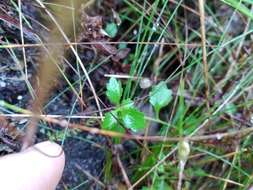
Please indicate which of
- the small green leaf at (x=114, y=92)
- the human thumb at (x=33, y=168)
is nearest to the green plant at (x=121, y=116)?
the small green leaf at (x=114, y=92)

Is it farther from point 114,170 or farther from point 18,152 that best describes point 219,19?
point 18,152

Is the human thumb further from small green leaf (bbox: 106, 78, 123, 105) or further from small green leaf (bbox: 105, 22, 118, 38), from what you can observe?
small green leaf (bbox: 105, 22, 118, 38)

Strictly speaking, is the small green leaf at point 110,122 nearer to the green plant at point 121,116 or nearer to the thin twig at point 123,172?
the green plant at point 121,116

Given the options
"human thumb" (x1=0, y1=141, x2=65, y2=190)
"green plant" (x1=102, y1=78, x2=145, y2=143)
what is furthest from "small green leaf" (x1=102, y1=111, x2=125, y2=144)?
"human thumb" (x1=0, y1=141, x2=65, y2=190)

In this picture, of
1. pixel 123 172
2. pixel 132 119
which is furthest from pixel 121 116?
A: pixel 123 172

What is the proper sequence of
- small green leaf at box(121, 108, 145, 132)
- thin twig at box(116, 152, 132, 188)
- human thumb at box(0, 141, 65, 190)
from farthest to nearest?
thin twig at box(116, 152, 132, 188), small green leaf at box(121, 108, 145, 132), human thumb at box(0, 141, 65, 190)

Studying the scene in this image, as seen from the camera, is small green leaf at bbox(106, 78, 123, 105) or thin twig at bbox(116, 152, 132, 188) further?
thin twig at bbox(116, 152, 132, 188)

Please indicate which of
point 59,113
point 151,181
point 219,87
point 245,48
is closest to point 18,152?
point 59,113
